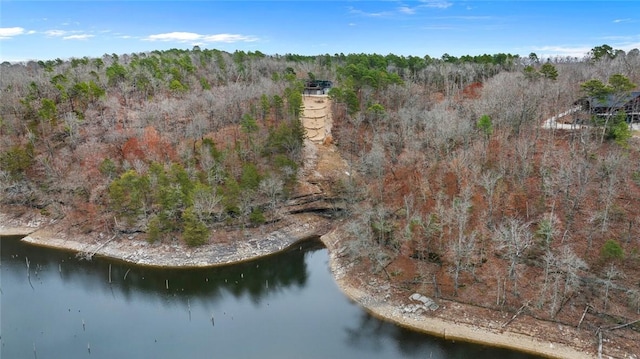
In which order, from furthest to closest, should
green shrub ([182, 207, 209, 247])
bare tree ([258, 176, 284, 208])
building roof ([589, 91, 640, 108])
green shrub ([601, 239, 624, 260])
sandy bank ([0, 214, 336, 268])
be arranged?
bare tree ([258, 176, 284, 208]), building roof ([589, 91, 640, 108]), green shrub ([182, 207, 209, 247]), sandy bank ([0, 214, 336, 268]), green shrub ([601, 239, 624, 260])

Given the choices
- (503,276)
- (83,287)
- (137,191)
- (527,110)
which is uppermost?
(527,110)

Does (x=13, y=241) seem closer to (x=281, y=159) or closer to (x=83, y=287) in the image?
(x=83, y=287)

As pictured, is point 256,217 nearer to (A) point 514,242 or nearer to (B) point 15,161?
(A) point 514,242

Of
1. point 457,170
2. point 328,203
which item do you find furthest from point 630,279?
point 328,203

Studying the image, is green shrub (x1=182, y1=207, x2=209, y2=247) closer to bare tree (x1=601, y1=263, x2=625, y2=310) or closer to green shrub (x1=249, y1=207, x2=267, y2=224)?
green shrub (x1=249, y1=207, x2=267, y2=224)

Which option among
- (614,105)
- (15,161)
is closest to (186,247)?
(15,161)

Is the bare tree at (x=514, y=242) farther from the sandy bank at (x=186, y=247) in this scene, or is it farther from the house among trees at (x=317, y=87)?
the house among trees at (x=317, y=87)

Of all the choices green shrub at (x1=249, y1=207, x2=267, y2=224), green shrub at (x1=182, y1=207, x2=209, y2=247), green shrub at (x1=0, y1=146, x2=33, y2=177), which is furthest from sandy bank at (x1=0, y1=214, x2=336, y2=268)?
green shrub at (x1=0, y1=146, x2=33, y2=177)
